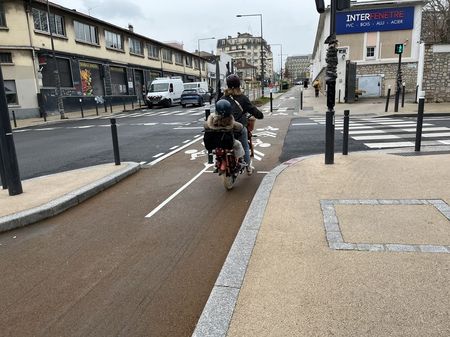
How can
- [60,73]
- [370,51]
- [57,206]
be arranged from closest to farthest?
[57,206], [60,73], [370,51]

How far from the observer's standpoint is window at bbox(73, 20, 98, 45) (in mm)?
31362

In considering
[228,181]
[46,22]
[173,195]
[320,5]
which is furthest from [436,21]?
A: [173,195]

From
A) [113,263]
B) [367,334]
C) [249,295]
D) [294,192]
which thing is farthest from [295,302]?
[294,192]

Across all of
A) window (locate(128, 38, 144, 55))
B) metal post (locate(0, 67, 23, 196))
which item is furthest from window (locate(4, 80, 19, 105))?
metal post (locate(0, 67, 23, 196))

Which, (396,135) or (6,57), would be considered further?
(6,57)

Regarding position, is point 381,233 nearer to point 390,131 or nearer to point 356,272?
point 356,272

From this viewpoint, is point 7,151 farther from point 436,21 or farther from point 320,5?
point 436,21

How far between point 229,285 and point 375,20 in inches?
1291

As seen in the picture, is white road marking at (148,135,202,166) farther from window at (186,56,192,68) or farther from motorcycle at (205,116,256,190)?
window at (186,56,192,68)

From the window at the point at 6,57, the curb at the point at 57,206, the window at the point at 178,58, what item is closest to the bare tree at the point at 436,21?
the window at the point at 6,57

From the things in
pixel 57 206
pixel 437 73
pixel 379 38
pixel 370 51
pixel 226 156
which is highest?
pixel 379 38

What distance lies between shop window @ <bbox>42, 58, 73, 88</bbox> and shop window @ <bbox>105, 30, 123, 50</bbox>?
708cm

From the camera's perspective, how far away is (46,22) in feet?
90.9

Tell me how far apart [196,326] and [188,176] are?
4.91 metres
